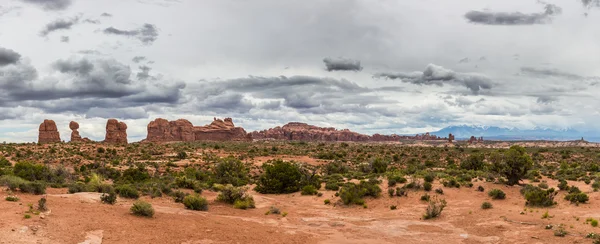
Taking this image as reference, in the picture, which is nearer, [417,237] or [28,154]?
[417,237]

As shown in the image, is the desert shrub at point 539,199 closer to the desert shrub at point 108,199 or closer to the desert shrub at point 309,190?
the desert shrub at point 309,190

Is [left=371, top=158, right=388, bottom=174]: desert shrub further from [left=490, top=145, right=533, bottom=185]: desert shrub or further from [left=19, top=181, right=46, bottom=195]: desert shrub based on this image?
[left=19, top=181, right=46, bottom=195]: desert shrub

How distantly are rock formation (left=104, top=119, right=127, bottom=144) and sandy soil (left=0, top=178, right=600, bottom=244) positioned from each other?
75126mm

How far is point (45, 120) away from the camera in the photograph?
88.4m

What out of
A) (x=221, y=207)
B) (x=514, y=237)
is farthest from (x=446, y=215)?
(x=221, y=207)

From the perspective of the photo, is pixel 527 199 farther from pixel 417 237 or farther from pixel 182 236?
pixel 182 236

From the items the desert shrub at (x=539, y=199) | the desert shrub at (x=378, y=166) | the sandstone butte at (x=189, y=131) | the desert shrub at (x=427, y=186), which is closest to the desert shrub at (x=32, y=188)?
the desert shrub at (x=427, y=186)

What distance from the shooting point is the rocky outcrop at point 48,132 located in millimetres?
86844

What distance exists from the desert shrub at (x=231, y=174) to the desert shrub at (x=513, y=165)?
70.0 feet

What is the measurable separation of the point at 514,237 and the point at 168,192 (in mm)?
20113

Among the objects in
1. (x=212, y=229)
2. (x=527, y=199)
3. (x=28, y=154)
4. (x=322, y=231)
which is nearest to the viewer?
(x=212, y=229)

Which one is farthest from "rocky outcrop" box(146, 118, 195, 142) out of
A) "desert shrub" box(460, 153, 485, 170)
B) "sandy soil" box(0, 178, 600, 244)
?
"sandy soil" box(0, 178, 600, 244)

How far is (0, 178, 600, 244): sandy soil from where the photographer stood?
14.8 m

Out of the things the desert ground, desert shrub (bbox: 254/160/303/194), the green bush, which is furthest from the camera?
desert shrub (bbox: 254/160/303/194)
